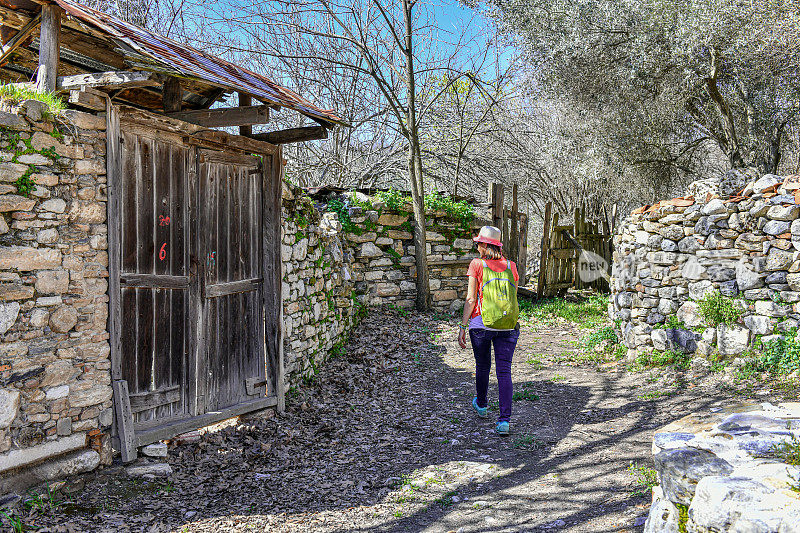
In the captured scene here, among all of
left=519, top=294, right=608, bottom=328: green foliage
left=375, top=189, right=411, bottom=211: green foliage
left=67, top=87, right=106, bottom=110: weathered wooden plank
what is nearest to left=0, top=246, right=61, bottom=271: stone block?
left=67, top=87, right=106, bottom=110: weathered wooden plank

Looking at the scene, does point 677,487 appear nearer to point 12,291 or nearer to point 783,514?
point 783,514

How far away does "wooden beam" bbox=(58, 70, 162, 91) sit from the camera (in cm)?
384

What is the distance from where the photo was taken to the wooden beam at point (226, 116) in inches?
188

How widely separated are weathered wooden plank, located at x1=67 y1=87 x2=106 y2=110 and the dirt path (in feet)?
8.81

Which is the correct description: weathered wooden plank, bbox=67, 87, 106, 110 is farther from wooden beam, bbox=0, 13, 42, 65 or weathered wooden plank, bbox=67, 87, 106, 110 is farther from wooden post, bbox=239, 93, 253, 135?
wooden post, bbox=239, 93, 253, 135

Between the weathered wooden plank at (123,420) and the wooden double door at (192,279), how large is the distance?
0.13m

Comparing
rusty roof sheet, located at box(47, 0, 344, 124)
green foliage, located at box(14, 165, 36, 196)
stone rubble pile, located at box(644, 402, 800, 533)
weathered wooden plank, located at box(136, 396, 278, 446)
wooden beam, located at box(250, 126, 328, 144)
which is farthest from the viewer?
wooden beam, located at box(250, 126, 328, 144)

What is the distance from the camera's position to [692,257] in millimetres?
6727

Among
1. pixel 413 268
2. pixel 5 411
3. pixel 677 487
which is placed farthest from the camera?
pixel 413 268

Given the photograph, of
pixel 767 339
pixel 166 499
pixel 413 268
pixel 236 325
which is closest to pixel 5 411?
pixel 166 499

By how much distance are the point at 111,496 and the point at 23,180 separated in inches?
88.8

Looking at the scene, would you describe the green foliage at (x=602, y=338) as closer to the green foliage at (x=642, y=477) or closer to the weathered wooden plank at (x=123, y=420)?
the green foliage at (x=642, y=477)

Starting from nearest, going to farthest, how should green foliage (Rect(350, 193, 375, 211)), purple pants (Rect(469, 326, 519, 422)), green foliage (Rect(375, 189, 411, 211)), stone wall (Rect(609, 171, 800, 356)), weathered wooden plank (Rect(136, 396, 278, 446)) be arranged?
weathered wooden plank (Rect(136, 396, 278, 446)), purple pants (Rect(469, 326, 519, 422)), stone wall (Rect(609, 171, 800, 356)), green foliage (Rect(350, 193, 375, 211)), green foliage (Rect(375, 189, 411, 211))

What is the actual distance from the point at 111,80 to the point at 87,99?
0.28m
